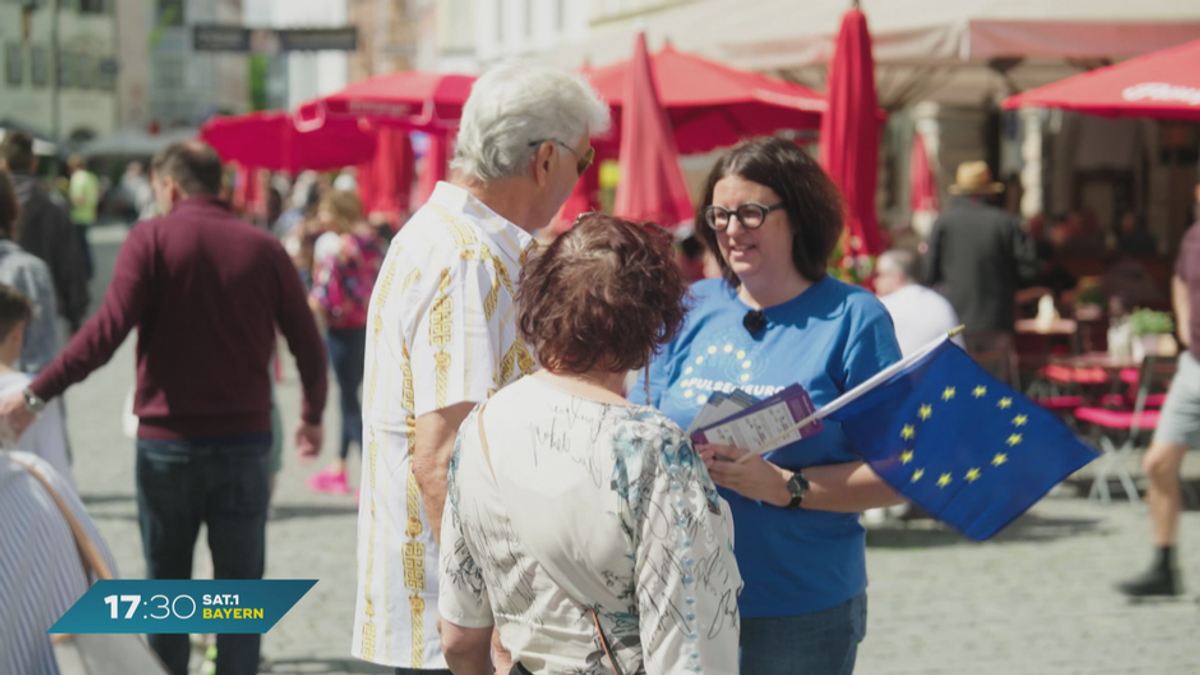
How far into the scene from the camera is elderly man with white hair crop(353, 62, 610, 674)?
259 cm

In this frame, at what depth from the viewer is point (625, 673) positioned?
214cm

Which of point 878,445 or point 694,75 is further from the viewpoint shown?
point 694,75

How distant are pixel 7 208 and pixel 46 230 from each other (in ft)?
6.58

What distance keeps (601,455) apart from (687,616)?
257mm

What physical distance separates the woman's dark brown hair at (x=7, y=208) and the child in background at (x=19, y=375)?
2.90ft

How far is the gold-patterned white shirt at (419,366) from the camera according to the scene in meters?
2.59

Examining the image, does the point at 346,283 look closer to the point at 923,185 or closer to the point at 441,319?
the point at 441,319

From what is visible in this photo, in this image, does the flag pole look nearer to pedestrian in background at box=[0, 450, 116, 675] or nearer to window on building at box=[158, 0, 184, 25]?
pedestrian in background at box=[0, 450, 116, 675]

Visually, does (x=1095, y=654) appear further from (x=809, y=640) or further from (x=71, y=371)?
(x=71, y=371)

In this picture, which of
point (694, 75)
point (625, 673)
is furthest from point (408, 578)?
point (694, 75)

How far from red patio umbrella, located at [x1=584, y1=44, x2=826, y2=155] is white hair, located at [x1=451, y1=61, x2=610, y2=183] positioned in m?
5.63

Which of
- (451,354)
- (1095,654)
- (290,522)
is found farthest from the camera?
(290,522)

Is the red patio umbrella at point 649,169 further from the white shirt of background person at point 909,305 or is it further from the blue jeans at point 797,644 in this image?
the blue jeans at point 797,644

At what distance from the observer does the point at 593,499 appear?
208 cm
